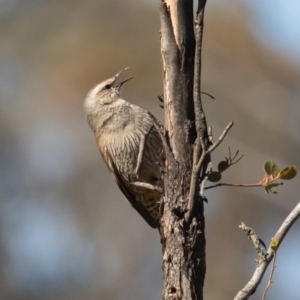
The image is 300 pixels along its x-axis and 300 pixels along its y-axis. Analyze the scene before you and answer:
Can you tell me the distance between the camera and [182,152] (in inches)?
114

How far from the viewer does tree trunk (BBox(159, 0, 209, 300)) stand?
2762 millimetres

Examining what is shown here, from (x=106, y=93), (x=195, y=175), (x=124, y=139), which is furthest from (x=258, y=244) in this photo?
(x=106, y=93)

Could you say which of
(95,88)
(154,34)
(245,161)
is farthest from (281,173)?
(154,34)

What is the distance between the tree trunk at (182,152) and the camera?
2762 mm

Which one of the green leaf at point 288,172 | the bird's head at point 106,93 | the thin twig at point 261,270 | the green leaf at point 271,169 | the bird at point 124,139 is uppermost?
the bird's head at point 106,93

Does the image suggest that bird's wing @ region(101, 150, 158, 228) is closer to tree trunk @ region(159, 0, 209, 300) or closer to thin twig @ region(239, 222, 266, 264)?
tree trunk @ region(159, 0, 209, 300)

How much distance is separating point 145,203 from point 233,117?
395cm

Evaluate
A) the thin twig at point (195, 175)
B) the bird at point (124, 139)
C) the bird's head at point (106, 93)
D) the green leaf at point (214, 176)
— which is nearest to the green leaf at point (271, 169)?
the green leaf at point (214, 176)

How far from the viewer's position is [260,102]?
9055 mm

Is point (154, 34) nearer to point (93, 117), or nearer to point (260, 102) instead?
point (260, 102)

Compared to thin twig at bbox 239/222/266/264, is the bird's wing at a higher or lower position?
higher

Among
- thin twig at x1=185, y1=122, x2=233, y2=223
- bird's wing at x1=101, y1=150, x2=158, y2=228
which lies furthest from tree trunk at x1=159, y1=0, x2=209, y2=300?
bird's wing at x1=101, y1=150, x2=158, y2=228

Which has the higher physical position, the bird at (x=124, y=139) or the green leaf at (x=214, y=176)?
the bird at (x=124, y=139)

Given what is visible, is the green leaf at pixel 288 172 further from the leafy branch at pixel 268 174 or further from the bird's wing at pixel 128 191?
the bird's wing at pixel 128 191
